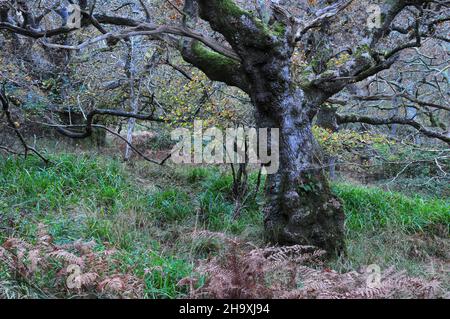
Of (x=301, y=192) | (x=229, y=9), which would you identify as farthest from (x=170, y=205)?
(x=229, y=9)

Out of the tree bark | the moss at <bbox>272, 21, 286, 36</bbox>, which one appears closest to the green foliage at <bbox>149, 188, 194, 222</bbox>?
the tree bark

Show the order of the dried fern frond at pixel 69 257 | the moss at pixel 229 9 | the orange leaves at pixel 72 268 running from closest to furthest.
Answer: the orange leaves at pixel 72 268, the dried fern frond at pixel 69 257, the moss at pixel 229 9

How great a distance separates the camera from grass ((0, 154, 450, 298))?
4.68m

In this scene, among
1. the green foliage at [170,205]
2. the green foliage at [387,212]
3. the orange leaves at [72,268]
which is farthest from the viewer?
the green foliage at [387,212]

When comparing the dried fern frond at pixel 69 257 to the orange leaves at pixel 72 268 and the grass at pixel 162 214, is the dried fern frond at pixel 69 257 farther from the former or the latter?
the grass at pixel 162 214

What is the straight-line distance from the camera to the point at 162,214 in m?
6.03

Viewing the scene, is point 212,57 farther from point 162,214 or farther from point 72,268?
point 72,268

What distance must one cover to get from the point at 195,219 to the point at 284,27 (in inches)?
119

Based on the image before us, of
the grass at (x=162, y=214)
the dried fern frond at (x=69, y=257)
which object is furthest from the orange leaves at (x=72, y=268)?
the grass at (x=162, y=214)

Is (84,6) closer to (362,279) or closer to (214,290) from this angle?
(214,290)

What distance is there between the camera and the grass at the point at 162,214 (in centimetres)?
468

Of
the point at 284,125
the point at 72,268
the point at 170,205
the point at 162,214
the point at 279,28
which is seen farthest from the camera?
the point at 170,205

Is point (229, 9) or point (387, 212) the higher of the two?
point (229, 9)

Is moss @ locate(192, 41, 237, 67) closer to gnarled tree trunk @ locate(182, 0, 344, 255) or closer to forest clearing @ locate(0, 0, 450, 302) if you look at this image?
forest clearing @ locate(0, 0, 450, 302)
